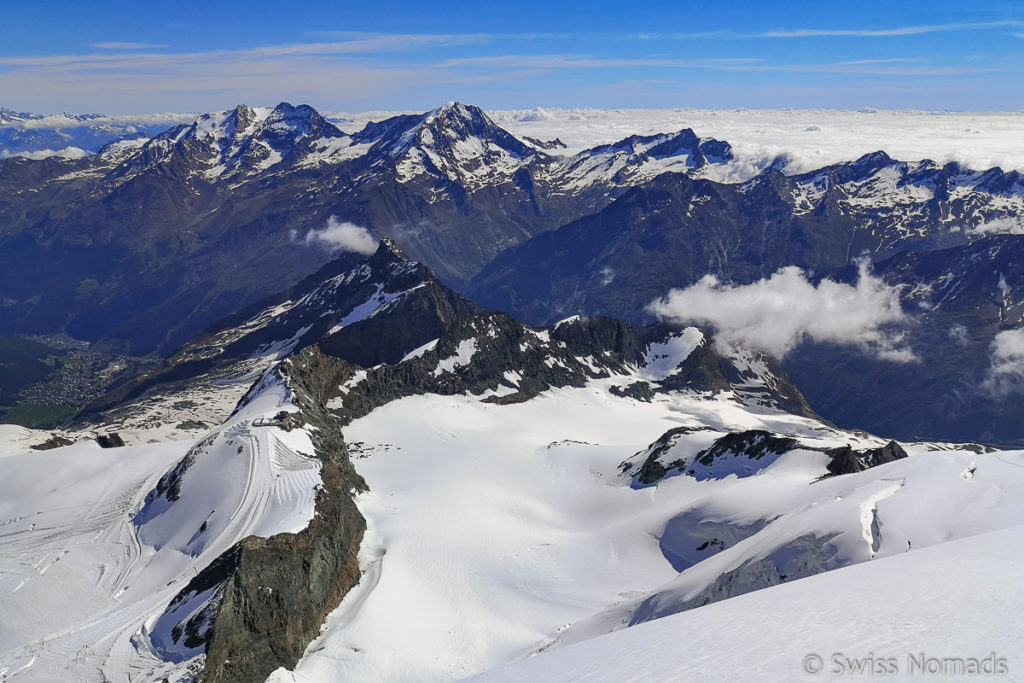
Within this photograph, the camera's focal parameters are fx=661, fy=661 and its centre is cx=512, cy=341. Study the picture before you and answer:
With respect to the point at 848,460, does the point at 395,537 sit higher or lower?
lower

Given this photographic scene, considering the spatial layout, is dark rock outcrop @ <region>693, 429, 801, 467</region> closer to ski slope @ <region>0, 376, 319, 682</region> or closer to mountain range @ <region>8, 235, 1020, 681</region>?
mountain range @ <region>8, 235, 1020, 681</region>

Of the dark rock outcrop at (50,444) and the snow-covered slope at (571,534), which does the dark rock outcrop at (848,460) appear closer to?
the snow-covered slope at (571,534)

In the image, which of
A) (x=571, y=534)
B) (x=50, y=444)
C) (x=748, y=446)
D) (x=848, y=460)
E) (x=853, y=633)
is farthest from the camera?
(x=50, y=444)

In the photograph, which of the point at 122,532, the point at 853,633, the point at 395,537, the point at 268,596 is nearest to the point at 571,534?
the point at 395,537

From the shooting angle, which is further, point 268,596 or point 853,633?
point 268,596

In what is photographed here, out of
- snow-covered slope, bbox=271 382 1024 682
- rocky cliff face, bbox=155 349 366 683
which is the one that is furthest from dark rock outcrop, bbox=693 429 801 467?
rocky cliff face, bbox=155 349 366 683

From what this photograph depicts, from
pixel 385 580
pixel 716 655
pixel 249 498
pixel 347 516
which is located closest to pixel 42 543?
pixel 249 498

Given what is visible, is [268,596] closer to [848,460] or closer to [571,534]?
[571,534]

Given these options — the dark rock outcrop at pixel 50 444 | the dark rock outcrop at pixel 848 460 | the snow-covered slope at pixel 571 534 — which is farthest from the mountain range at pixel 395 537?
the dark rock outcrop at pixel 50 444

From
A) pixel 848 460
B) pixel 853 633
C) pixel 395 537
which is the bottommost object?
pixel 395 537

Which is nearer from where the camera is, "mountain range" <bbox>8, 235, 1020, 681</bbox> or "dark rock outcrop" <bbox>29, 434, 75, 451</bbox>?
"mountain range" <bbox>8, 235, 1020, 681</bbox>

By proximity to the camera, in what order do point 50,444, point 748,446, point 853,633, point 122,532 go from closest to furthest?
point 853,633
point 122,532
point 748,446
point 50,444
